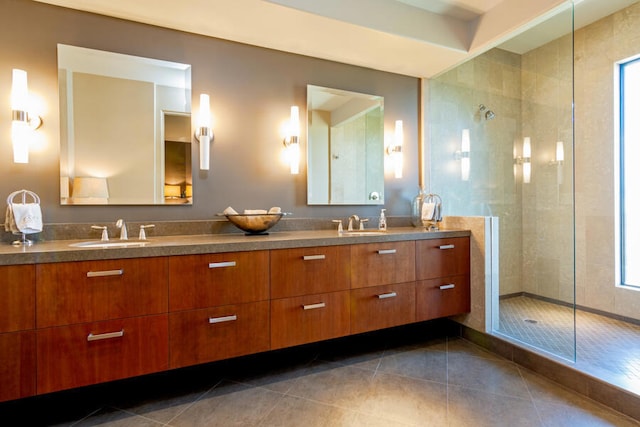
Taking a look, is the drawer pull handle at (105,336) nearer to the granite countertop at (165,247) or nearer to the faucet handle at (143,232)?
the granite countertop at (165,247)

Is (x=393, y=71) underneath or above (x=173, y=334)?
above

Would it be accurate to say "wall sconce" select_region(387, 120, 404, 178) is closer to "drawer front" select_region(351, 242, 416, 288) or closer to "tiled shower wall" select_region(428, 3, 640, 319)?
"tiled shower wall" select_region(428, 3, 640, 319)

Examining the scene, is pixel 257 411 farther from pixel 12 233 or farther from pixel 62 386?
pixel 12 233

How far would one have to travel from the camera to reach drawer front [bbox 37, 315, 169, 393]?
1413 mm

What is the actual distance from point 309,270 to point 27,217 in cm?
155

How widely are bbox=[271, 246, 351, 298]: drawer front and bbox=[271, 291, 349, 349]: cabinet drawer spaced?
49mm

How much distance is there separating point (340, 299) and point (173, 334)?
0.97 m

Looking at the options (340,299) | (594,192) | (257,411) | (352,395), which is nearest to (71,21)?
(340,299)

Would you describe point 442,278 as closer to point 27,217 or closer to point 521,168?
point 521,168

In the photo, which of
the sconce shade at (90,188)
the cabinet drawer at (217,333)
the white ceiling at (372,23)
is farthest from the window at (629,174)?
the sconce shade at (90,188)

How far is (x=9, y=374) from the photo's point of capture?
1.36m

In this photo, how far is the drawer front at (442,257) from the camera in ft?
7.61

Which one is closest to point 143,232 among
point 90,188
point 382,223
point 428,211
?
point 90,188

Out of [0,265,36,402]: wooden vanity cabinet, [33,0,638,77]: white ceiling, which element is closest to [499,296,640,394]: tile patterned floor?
[33,0,638,77]: white ceiling
